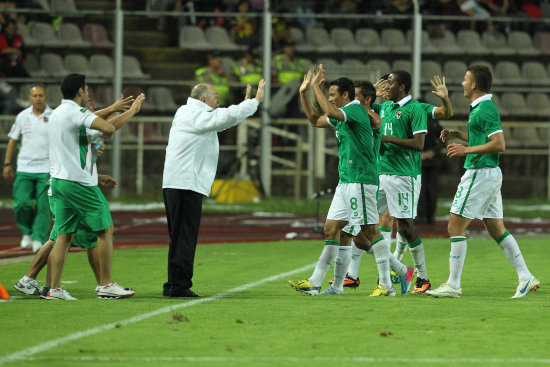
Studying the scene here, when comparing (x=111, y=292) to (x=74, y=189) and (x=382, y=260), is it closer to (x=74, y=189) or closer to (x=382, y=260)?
(x=74, y=189)

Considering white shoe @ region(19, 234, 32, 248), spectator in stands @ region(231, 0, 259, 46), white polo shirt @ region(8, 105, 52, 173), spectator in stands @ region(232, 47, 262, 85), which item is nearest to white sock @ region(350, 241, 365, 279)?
white polo shirt @ region(8, 105, 52, 173)

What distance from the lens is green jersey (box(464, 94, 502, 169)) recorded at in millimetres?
9383

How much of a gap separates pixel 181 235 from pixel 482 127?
288 cm

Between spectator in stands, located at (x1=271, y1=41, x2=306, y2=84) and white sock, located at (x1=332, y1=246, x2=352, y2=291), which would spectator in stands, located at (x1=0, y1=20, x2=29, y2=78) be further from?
white sock, located at (x1=332, y1=246, x2=352, y2=291)

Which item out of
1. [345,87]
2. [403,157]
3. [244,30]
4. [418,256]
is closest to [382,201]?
[403,157]

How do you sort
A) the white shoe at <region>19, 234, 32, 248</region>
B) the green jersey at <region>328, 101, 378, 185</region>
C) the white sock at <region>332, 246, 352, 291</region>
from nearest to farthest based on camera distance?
the green jersey at <region>328, 101, 378, 185</region> < the white sock at <region>332, 246, 352, 291</region> < the white shoe at <region>19, 234, 32, 248</region>

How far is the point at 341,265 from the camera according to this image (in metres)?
9.78

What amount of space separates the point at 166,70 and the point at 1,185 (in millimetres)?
5531

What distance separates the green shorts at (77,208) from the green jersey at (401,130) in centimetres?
285

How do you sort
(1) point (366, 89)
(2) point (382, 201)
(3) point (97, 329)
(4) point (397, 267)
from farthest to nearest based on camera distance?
(2) point (382, 201) → (4) point (397, 267) → (1) point (366, 89) → (3) point (97, 329)

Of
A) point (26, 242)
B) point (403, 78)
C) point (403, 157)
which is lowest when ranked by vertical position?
point (26, 242)

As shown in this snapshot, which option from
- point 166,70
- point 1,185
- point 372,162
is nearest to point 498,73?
point 166,70

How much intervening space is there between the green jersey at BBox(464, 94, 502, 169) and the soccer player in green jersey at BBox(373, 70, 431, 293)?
68cm

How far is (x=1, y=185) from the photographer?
2561 centimetres
